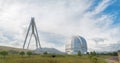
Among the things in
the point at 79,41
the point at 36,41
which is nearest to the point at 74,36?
the point at 79,41

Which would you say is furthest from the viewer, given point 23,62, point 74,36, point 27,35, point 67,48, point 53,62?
point 67,48

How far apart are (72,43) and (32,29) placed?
168 feet

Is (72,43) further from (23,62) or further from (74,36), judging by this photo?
(23,62)

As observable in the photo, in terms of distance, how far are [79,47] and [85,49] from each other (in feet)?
28.2

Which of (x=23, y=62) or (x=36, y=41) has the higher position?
(x=36, y=41)

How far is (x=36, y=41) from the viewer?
126 metres

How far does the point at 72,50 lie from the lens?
173375 millimetres

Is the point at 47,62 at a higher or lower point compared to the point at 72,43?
lower

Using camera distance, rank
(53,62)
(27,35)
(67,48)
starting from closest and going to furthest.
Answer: (53,62) < (27,35) < (67,48)

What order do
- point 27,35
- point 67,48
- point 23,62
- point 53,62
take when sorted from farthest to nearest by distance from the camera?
1. point 67,48
2. point 27,35
3. point 53,62
4. point 23,62

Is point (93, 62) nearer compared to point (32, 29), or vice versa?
point (93, 62)

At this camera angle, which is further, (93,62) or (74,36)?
(74,36)

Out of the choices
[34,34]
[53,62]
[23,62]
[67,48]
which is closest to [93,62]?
[53,62]

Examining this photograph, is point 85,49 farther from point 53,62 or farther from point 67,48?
point 53,62
